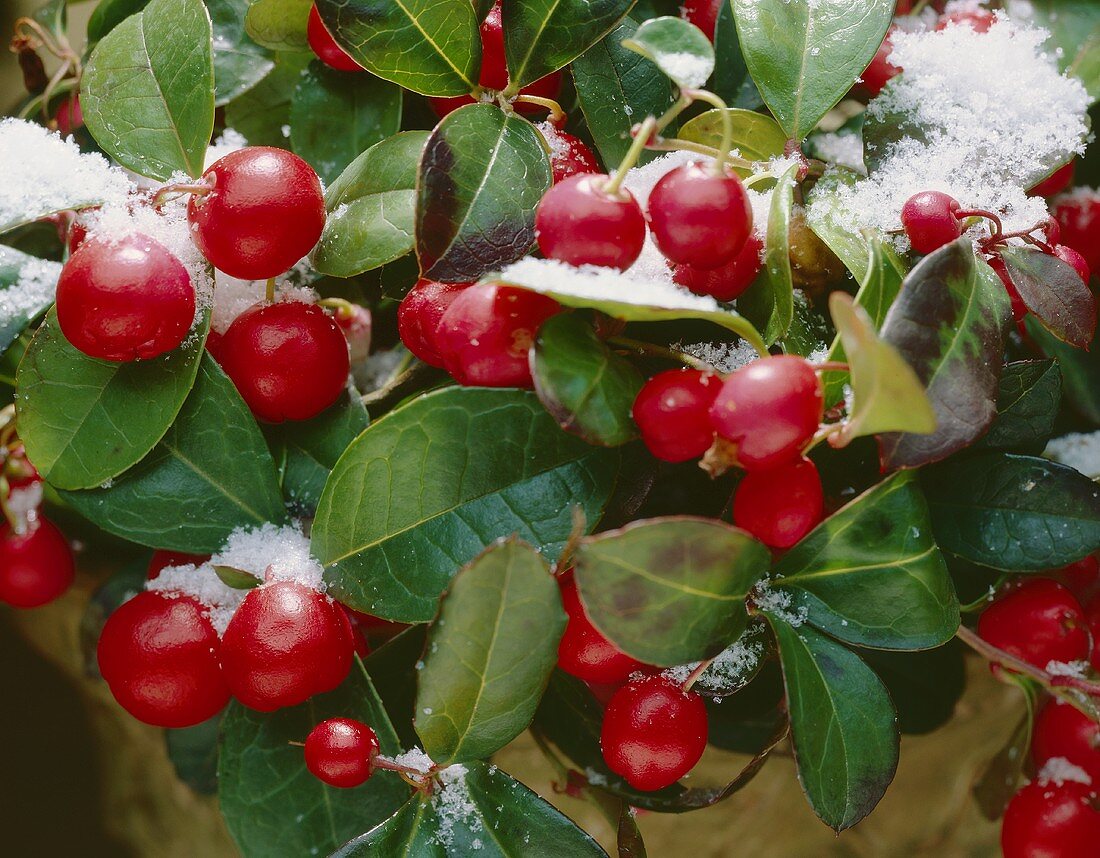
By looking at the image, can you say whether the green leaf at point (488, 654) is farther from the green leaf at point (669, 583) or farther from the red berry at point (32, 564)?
the red berry at point (32, 564)

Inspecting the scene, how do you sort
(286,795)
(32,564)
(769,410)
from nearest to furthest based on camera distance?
(769,410) < (286,795) < (32,564)

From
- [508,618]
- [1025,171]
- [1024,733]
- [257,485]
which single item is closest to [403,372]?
[257,485]

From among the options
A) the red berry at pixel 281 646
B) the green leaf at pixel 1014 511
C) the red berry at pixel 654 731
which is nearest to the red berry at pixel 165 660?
the red berry at pixel 281 646

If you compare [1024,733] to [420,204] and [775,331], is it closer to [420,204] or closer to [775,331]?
[775,331]

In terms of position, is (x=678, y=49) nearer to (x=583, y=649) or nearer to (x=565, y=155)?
(x=565, y=155)

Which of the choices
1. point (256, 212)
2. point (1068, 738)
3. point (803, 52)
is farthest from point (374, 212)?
point (1068, 738)
